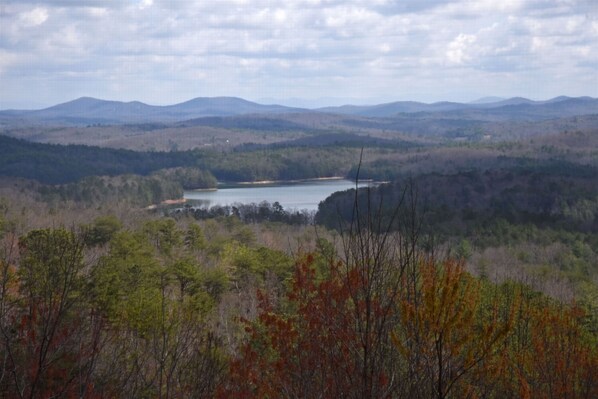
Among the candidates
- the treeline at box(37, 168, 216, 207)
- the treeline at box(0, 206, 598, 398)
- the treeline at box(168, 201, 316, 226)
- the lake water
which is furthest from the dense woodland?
the lake water

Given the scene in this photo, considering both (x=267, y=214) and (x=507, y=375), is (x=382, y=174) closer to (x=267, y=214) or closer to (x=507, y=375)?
(x=267, y=214)

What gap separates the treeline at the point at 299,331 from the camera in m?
4.48

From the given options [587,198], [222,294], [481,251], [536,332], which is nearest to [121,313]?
[222,294]

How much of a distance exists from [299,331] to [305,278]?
0.81 meters

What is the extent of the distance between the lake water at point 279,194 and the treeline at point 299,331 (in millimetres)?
47990

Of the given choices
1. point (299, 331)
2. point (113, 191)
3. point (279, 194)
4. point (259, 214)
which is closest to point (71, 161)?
point (113, 191)

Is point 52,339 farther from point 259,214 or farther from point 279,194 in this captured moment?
point 279,194

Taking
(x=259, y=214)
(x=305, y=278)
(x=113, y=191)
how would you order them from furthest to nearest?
(x=113, y=191)
(x=259, y=214)
(x=305, y=278)

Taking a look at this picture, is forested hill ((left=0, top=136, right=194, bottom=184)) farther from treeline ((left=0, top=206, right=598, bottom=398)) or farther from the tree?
the tree

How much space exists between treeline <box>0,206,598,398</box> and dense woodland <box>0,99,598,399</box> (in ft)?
0.15

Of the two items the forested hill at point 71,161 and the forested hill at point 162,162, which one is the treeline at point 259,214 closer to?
the forested hill at point 71,161

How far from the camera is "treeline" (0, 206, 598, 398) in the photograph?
4477 mm

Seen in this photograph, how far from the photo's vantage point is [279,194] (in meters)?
85.8

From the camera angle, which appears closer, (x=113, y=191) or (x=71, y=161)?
(x=113, y=191)
